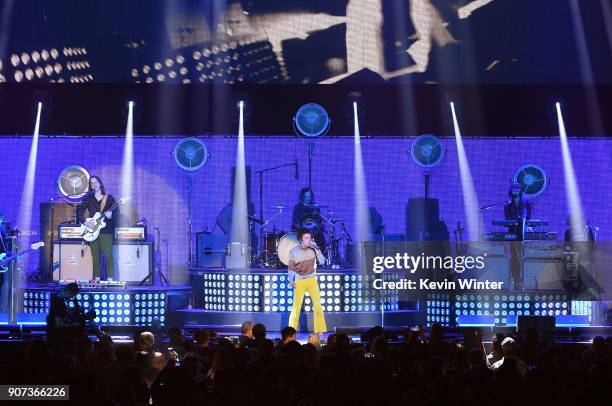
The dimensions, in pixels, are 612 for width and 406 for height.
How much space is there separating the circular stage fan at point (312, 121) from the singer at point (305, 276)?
9.66 feet

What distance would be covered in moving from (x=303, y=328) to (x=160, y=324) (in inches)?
70.7

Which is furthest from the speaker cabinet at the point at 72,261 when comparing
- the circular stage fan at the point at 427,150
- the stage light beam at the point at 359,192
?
the circular stage fan at the point at 427,150

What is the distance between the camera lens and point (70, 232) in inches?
494

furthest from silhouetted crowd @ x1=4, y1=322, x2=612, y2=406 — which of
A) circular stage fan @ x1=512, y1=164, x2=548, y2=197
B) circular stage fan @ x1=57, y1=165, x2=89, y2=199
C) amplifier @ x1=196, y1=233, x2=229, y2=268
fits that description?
circular stage fan @ x1=512, y1=164, x2=548, y2=197

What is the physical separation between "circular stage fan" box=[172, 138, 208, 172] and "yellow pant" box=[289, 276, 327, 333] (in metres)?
3.59

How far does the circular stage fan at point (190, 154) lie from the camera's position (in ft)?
45.6

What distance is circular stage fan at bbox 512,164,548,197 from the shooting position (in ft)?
44.5

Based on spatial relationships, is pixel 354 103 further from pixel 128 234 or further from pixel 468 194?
pixel 128 234

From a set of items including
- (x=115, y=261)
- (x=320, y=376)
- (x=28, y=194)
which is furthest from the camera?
(x=28, y=194)

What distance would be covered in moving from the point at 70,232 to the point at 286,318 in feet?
10.3

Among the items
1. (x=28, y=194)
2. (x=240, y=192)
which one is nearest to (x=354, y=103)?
(x=240, y=192)

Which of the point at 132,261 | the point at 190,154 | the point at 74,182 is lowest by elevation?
the point at 132,261

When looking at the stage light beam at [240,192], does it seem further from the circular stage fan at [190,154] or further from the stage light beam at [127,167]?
the stage light beam at [127,167]

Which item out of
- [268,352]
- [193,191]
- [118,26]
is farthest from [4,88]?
[268,352]
